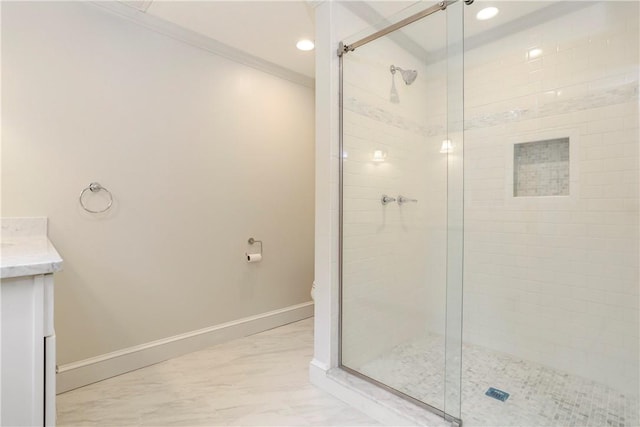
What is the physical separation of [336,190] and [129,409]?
60.9 inches

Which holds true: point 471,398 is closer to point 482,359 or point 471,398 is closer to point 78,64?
point 482,359

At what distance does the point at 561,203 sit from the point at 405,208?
2.98 ft

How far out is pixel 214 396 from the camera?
1.78 metres

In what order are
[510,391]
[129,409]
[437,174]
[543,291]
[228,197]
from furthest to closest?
1. [228,197]
2. [437,174]
3. [543,291]
4. [510,391]
5. [129,409]

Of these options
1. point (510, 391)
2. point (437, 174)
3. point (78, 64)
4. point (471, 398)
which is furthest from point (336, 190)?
point (78, 64)

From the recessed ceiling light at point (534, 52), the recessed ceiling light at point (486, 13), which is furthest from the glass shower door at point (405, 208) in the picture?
the recessed ceiling light at point (534, 52)

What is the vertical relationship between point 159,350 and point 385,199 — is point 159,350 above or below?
below

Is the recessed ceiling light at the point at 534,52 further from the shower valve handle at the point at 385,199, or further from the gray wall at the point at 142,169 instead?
the gray wall at the point at 142,169

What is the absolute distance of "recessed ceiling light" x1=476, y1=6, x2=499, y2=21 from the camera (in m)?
2.05

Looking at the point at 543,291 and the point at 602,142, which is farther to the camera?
the point at 543,291

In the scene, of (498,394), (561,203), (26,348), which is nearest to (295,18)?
(561,203)

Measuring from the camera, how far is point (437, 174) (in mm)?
2238

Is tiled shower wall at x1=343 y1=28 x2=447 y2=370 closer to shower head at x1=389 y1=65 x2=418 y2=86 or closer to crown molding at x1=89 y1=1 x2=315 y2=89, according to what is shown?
shower head at x1=389 y1=65 x2=418 y2=86

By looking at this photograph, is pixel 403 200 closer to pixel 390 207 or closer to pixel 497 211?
pixel 390 207
